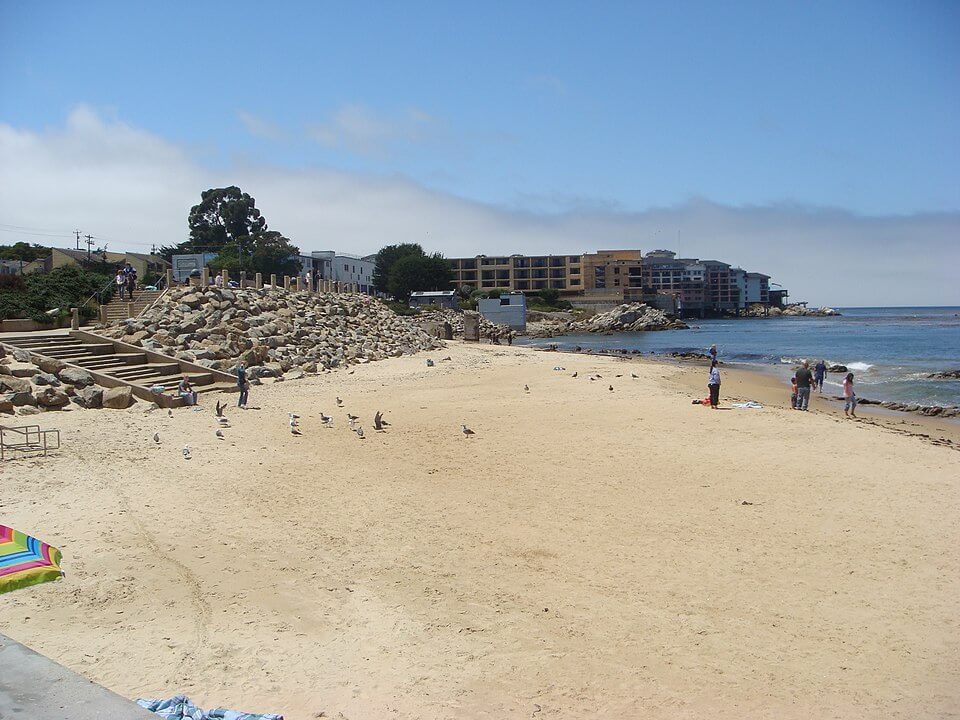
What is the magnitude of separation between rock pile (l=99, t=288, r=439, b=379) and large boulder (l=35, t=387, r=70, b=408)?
20.4 ft

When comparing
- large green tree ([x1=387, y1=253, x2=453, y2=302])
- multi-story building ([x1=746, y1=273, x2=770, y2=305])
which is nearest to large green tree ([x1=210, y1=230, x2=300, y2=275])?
large green tree ([x1=387, y1=253, x2=453, y2=302])

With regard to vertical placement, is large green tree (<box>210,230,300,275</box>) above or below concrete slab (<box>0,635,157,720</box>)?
above

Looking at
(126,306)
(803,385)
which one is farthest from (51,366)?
(803,385)

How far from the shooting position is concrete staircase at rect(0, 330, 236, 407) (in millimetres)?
20547

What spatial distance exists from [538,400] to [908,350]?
45717 mm

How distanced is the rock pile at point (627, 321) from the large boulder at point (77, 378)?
7974 centimetres

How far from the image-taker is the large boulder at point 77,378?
705 inches

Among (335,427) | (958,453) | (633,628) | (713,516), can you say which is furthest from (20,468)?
(958,453)

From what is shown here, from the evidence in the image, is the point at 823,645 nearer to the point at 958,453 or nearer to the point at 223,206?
the point at 958,453

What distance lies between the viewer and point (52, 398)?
54.0 feet

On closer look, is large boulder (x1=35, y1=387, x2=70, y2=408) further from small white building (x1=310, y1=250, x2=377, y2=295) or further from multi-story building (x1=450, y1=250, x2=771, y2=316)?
multi-story building (x1=450, y1=250, x2=771, y2=316)

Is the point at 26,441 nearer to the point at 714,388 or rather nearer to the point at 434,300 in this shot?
the point at 714,388

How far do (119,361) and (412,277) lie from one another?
72128 mm

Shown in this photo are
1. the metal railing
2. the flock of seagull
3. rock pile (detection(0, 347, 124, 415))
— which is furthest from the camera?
rock pile (detection(0, 347, 124, 415))
